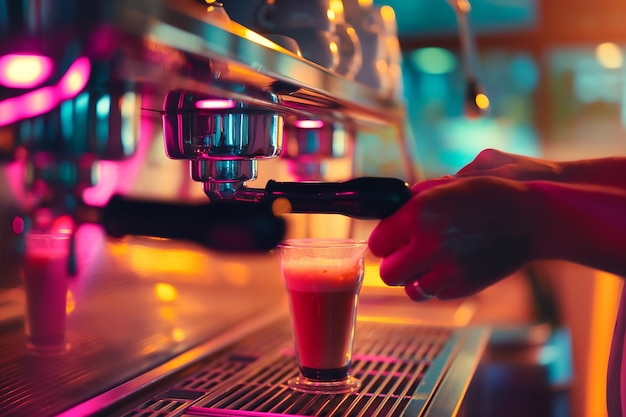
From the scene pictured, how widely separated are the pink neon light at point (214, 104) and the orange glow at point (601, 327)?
5.09 feet

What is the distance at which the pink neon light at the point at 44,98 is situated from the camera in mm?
702

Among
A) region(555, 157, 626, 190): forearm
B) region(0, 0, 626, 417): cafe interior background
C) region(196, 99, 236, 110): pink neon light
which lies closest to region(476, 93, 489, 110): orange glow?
region(555, 157, 626, 190): forearm

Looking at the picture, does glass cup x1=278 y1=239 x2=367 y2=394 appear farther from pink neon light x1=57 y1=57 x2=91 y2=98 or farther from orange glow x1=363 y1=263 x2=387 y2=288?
orange glow x1=363 y1=263 x2=387 y2=288

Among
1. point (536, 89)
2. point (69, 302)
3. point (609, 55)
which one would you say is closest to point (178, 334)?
point (69, 302)

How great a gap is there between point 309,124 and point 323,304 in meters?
0.34

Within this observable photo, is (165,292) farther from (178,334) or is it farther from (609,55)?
(609,55)

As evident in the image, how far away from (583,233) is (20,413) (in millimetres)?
489

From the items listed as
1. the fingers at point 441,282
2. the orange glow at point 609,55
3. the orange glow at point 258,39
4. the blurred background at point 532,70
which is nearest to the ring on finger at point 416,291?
the fingers at point 441,282

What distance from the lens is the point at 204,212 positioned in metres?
0.57

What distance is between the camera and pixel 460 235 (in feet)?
1.85

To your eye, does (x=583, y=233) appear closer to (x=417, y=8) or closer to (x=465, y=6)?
(x=465, y=6)

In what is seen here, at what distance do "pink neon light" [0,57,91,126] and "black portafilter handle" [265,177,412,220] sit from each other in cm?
21

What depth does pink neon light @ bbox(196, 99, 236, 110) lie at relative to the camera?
0.65 m

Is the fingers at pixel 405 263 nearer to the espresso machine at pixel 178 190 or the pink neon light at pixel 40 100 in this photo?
the espresso machine at pixel 178 190
